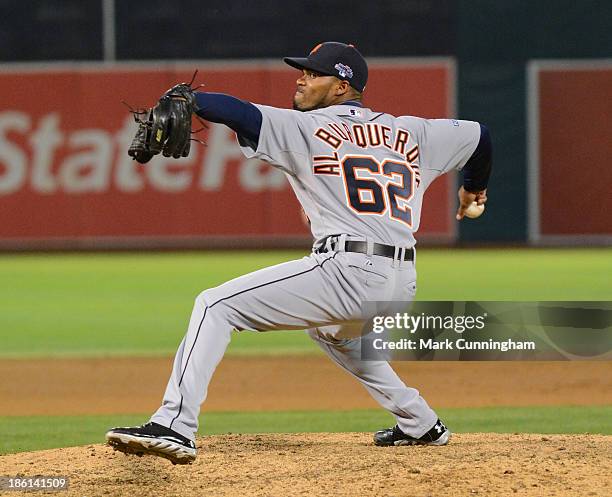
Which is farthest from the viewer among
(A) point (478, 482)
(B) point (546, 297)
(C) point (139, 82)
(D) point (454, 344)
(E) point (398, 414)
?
(C) point (139, 82)

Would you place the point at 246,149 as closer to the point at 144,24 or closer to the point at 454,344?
the point at 454,344

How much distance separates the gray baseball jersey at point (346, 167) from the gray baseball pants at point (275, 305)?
122 millimetres

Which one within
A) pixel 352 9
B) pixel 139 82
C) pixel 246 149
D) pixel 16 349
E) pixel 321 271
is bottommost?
pixel 16 349

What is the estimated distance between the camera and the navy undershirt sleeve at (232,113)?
4.13m

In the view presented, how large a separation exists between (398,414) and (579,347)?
7.20 ft

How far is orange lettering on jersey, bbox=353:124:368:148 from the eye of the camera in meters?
4.36

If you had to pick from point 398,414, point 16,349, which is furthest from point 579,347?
point 16,349

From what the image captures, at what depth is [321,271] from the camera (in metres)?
4.25

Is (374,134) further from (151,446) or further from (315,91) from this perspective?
(151,446)

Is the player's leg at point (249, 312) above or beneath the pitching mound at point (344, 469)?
above

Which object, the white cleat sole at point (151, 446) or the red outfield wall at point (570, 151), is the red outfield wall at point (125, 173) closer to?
the red outfield wall at point (570, 151)

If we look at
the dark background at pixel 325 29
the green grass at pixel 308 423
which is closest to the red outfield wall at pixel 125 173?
the dark background at pixel 325 29

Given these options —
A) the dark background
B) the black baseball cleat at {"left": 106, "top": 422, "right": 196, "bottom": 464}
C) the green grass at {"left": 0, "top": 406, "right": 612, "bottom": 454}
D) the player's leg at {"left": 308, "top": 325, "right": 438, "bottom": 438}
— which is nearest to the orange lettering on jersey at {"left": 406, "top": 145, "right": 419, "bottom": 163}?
the player's leg at {"left": 308, "top": 325, "right": 438, "bottom": 438}

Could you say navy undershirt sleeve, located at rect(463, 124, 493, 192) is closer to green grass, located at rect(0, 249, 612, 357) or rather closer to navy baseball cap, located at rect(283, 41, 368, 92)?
navy baseball cap, located at rect(283, 41, 368, 92)
